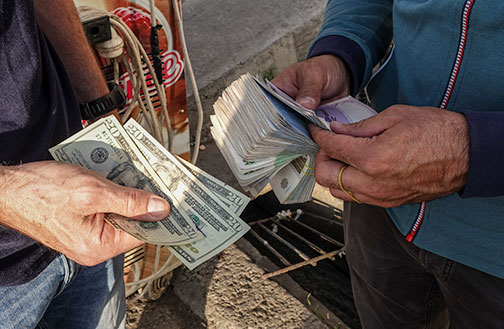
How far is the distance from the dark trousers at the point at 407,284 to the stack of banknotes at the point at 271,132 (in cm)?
36

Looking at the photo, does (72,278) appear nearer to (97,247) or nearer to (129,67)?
(97,247)

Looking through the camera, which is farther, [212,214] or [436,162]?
[212,214]

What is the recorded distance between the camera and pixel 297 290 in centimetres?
222

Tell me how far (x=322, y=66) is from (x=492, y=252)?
2.27 ft

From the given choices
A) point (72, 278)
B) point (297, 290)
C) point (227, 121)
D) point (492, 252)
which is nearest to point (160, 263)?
point (297, 290)

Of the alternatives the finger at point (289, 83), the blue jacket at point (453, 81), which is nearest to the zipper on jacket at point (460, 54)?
the blue jacket at point (453, 81)

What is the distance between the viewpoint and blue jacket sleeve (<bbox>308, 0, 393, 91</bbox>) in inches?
53.2

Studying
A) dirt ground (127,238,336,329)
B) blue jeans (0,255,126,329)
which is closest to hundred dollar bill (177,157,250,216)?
blue jeans (0,255,126,329)

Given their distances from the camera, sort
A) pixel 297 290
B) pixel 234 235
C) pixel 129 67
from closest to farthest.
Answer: pixel 234 235 → pixel 129 67 → pixel 297 290

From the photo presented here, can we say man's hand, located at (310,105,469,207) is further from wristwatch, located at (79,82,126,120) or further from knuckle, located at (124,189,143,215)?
wristwatch, located at (79,82,126,120)

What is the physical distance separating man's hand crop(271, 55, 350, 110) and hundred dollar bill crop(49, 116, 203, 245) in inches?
19.0

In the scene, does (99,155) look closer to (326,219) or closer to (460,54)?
(460,54)

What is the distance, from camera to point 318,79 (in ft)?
4.19

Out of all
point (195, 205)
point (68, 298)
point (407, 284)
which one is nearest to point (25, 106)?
point (195, 205)
